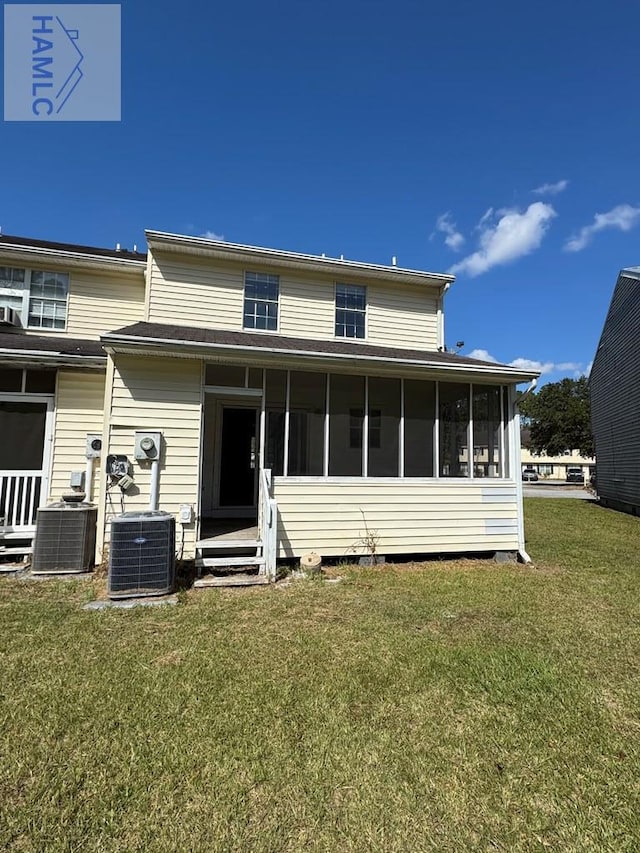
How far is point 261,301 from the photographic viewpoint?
358 inches

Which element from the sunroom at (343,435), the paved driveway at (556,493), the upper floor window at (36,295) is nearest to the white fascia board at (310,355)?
the sunroom at (343,435)

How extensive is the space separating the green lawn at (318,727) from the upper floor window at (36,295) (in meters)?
5.88

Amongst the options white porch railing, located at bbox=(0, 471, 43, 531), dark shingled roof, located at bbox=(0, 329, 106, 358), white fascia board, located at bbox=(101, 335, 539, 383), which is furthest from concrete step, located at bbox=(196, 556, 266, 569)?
dark shingled roof, located at bbox=(0, 329, 106, 358)

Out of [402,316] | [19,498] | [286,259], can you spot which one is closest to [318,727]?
[19,498]

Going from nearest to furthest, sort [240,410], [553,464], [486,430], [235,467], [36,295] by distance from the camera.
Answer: [486,430], [36,295], [235,467], [240,410], [553,464]

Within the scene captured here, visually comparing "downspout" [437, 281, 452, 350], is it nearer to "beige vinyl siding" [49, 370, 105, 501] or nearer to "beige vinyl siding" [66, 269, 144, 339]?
"beige vinyl siding" [66, 269, 144, 339]

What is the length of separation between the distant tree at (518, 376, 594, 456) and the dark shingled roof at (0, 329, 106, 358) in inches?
1843

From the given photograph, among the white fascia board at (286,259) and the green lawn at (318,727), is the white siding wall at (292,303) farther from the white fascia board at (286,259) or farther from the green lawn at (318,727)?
the green lawn at (318,727)

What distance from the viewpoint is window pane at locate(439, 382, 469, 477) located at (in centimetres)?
761

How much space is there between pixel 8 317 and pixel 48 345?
6.20ft

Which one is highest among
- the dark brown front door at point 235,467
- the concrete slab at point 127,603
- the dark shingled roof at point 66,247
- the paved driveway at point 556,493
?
the dark shingled roof at point 66,247

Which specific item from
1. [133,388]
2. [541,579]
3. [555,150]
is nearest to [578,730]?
[541,579]

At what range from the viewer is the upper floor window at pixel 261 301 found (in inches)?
353

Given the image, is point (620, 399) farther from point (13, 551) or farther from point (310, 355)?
point (13, 551)
